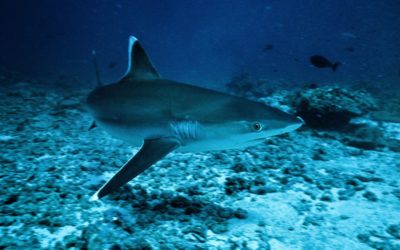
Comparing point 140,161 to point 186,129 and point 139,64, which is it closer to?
point 186,129

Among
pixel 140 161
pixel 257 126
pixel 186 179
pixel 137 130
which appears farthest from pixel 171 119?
pixel 186 179

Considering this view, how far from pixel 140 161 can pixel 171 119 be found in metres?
0.64

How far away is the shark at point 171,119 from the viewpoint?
256 centimetres

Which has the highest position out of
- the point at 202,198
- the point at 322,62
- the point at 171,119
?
the point at 322,62

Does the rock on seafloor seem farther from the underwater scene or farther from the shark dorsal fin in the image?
the shark dorsal fin

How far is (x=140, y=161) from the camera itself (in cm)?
254

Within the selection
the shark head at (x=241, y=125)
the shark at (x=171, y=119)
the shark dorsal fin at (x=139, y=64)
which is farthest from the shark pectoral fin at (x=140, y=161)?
the shark dorsal fin at (x=139, y=64)

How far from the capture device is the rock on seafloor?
8.88 feet

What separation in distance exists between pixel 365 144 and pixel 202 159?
4.16 meters

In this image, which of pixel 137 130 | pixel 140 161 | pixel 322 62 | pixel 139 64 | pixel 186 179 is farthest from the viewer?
pixel 322 62

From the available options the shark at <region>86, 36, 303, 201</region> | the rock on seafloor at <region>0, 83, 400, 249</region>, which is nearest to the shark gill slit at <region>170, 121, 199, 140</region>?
the shark at <region>86, 36, 303, 201</region>

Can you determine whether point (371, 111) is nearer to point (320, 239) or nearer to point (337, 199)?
point (337, 199)

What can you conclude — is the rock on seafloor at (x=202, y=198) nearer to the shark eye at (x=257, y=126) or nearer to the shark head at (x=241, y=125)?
the shark head at (x=241, y=125)

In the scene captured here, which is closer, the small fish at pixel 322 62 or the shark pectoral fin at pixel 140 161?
the shark pectoral fin at pixel 140 161
